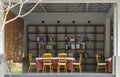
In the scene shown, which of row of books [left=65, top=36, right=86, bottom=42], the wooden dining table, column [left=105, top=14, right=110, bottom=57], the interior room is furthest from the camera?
row of books [left=65, top=36, right=86, bottom=42]

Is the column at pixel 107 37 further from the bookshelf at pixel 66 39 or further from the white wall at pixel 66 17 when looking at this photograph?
the white wall at pixel 66 17

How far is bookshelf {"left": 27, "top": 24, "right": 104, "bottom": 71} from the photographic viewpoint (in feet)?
57.2

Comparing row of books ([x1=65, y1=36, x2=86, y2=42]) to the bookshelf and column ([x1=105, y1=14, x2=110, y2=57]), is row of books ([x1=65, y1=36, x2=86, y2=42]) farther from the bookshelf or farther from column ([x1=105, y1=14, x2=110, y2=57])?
column ([x1=105, y1=14, x2=110, y2=57])

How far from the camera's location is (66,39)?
17.5m

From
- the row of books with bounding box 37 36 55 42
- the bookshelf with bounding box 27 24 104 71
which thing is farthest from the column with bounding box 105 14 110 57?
the row of books with bounding box 37 36 55 42

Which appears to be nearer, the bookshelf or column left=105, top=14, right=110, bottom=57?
column left=105, top=14, right=110, bottom=57

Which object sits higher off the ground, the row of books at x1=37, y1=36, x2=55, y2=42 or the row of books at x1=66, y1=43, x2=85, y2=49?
the row of books at x1=37, y1=36, x2=55, y2=42

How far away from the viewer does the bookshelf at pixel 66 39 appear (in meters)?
17.4

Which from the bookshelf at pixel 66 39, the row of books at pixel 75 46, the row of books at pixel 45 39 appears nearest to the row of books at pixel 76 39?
the bookshelf at pixel 66 39

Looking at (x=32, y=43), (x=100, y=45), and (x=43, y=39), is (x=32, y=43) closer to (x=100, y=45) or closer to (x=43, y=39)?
(x=43, y=39)

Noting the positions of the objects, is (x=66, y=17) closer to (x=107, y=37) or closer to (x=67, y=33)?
(x=67, y=33)

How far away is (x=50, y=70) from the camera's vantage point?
1262cm

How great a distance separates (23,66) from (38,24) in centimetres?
357

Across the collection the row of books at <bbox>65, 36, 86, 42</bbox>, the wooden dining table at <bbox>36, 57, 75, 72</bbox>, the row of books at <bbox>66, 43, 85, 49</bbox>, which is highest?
the row of books at <bbox>65, 36, 86, 42</bbox>
